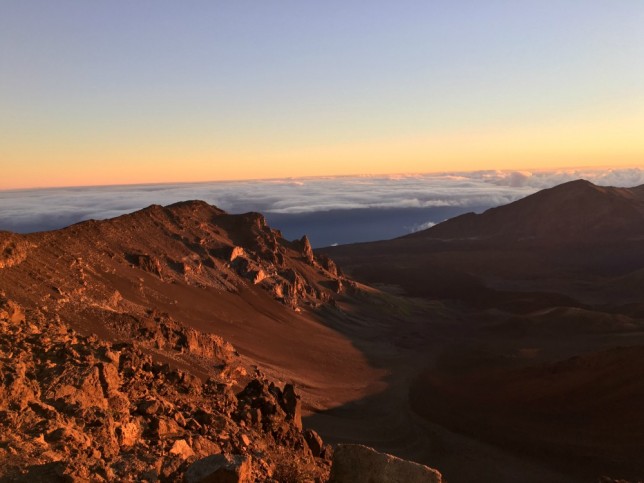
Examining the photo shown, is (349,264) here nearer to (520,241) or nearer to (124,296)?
(520,241)

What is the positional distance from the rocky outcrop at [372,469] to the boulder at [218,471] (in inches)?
97.4

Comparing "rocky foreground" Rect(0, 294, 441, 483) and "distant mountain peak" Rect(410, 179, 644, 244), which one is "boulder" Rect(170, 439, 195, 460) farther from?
"distant mountain peak" Rect(410, 179, 644, 244)

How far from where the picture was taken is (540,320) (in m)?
67.9

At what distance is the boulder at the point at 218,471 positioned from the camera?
9789 mm

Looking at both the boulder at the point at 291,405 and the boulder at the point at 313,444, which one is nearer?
the boulder at the point at 313,444

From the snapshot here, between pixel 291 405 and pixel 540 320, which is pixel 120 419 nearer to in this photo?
pixel 291 405

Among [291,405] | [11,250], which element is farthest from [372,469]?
[11,250]

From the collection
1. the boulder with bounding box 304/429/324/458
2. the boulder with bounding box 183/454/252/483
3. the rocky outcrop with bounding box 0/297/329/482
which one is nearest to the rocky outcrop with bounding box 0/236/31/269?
the rocky outcrop with bounding box 0/297/329/482

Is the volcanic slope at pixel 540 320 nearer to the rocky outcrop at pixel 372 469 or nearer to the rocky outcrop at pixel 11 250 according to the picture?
the rocky outcrop at pixel 372 469

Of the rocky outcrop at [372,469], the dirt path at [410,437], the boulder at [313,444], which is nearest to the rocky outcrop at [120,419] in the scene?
the boulder at [313,444]

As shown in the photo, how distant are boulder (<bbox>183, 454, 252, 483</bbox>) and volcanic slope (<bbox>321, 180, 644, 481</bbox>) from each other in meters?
21.9

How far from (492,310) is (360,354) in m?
37.0

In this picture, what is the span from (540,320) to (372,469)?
6166 centimetres

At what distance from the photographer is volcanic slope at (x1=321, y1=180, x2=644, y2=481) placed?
1253 inches
